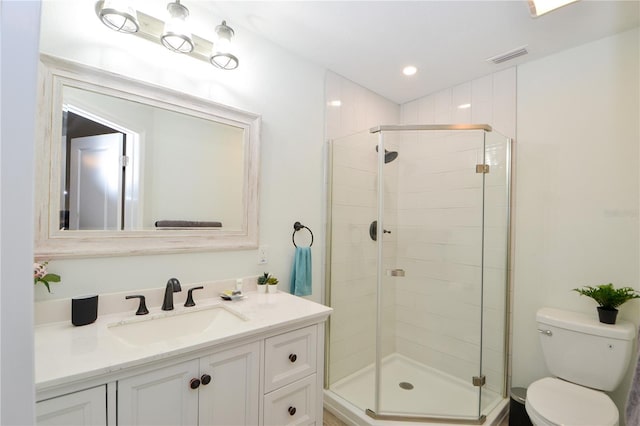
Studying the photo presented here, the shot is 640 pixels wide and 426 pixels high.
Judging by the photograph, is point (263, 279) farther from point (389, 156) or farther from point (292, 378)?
point (389, 156)

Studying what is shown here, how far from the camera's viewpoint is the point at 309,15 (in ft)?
5.63

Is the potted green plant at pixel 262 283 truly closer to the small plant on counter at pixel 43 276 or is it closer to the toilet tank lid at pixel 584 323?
the small plant on counter at pixel 43 276

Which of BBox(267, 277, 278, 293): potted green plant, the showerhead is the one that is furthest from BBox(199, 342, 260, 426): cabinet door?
the showerhead

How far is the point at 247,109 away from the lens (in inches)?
73.2

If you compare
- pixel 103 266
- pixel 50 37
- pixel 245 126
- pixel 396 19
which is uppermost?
pixel 396 19

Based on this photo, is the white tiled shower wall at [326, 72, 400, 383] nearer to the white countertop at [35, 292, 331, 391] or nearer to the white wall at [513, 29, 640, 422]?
the white countertop at [35, 292, 331, 391]

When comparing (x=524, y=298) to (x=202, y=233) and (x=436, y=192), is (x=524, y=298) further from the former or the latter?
(x=202, y=233)

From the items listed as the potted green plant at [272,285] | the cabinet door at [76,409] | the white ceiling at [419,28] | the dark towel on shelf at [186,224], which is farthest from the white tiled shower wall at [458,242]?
the cabinet door at [76,409]

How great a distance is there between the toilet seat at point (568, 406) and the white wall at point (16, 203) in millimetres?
1939

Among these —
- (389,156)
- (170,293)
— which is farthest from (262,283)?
(389,156)

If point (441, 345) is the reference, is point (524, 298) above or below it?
above

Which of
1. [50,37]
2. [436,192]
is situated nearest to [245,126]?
[50,37]

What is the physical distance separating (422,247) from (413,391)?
104 cm

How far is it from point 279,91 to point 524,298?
2226mm
